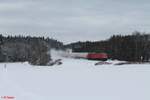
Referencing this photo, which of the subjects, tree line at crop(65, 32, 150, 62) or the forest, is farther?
tree line at crop(65, 32, 150, 62)

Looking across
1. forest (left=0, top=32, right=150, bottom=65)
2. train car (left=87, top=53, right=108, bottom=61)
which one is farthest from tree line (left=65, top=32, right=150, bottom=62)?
train car (left=87, top=53, right=108, bottom=61)

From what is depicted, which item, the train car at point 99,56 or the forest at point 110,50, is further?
the forest at point 110,50

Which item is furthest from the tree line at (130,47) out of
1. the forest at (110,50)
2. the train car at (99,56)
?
the train car at (99,56)

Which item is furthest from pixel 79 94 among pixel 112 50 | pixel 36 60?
pixel 112 50

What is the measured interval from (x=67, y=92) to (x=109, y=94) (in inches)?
97.7

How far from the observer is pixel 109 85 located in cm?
2639

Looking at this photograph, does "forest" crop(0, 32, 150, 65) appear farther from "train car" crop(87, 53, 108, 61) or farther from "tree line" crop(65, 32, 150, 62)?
"train car" crop(87, 53, 108, 61)

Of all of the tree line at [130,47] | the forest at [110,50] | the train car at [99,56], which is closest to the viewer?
the train car at [99,56]

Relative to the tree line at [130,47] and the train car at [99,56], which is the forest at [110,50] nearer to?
the tree line at [130,47]

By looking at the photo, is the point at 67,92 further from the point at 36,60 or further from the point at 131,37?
the point at 131,37

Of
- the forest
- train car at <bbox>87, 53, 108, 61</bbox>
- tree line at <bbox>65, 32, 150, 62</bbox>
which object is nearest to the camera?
train car at <bbox>87, 53, 108, 61</bbox>

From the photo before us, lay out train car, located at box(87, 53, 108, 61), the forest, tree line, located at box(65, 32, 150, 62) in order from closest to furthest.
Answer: train car, located at box(87, 53, 108, 61) < the forest < tree line, located at box(65, 32, 150, 62)

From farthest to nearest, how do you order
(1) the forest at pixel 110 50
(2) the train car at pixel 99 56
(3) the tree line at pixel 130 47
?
(3) the tree line at pixel 130 47 → (1) the forest at pixel 110 50 → (2) the train car at pixel 99 56

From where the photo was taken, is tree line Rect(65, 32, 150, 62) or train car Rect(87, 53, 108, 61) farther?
tree line Rect(65, 32, 150, 62)
